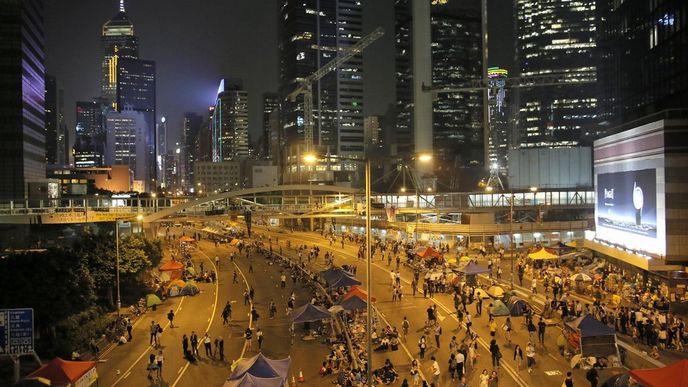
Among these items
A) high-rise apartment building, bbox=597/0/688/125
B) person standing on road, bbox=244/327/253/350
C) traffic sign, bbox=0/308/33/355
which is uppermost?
high-rise apartment building, bbox=597/0/688/125

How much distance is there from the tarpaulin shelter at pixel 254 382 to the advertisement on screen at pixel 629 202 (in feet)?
87.8

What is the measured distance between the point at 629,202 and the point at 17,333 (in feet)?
119

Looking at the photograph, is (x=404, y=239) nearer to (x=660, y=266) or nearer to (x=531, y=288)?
(x=531, y=288)

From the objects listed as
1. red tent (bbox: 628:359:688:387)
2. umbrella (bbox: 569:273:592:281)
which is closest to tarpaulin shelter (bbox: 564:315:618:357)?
red tent (bbox: 628:359:688:387)

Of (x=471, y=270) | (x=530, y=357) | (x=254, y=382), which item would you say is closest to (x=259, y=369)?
(x=254, y=382)

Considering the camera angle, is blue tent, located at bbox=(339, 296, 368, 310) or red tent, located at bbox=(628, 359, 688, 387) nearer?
red tent, located at bbox=(628, 359, 688, 387)

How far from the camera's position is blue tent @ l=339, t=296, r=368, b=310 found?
3003cm

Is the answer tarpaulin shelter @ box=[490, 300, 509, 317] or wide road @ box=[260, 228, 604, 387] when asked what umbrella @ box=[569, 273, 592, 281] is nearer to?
wide road @ box=[260, 228, 604, 387]

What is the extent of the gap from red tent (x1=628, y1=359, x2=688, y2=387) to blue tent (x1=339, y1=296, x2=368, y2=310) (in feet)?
50.5

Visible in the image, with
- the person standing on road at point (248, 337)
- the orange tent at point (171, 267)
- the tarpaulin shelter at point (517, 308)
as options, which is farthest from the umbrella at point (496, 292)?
the orange tent at point (171, 267)

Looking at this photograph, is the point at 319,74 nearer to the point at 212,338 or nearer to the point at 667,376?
the point at 212,338

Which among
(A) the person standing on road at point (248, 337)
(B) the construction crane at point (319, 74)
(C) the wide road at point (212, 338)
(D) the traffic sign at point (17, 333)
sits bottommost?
(C) the wide road at point (212, 338)

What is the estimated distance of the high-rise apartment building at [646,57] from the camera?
53156 millimetres

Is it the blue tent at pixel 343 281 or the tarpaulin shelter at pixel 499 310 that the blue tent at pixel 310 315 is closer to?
the blue tent at pixel 343 281
